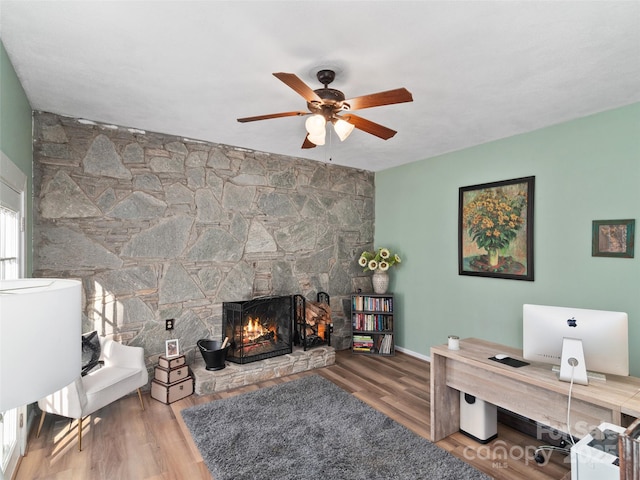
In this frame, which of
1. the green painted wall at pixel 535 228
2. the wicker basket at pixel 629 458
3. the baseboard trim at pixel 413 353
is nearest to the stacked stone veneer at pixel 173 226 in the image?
the baseboard trim at pixel 413 353

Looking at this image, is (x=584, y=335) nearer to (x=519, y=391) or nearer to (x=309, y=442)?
(x=519, y=391)

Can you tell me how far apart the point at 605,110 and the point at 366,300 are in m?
3.23

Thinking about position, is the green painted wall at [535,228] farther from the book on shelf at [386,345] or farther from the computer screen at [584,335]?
the computer screen at [584,335]

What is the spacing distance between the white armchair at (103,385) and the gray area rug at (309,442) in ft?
1.86

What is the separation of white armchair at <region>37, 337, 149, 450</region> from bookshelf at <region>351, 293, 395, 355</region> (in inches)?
105

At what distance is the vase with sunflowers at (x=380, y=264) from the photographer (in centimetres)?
475

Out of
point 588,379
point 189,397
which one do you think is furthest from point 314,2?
point 189,397

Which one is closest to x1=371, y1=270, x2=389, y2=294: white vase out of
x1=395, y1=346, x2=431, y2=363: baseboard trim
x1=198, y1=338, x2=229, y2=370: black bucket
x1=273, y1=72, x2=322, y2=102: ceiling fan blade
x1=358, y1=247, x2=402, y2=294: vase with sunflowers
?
x1=358, y1=247, x2=402, y2=294: vase with sunflowers

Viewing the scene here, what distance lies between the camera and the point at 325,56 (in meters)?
2.07

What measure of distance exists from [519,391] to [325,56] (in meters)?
2.51

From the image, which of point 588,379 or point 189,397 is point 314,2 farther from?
point 189,397

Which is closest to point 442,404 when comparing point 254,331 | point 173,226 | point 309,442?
point 309,442

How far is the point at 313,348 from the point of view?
4328mm

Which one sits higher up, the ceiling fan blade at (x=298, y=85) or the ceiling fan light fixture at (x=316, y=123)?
the ceiling fan blade at (x=298, y=85)
